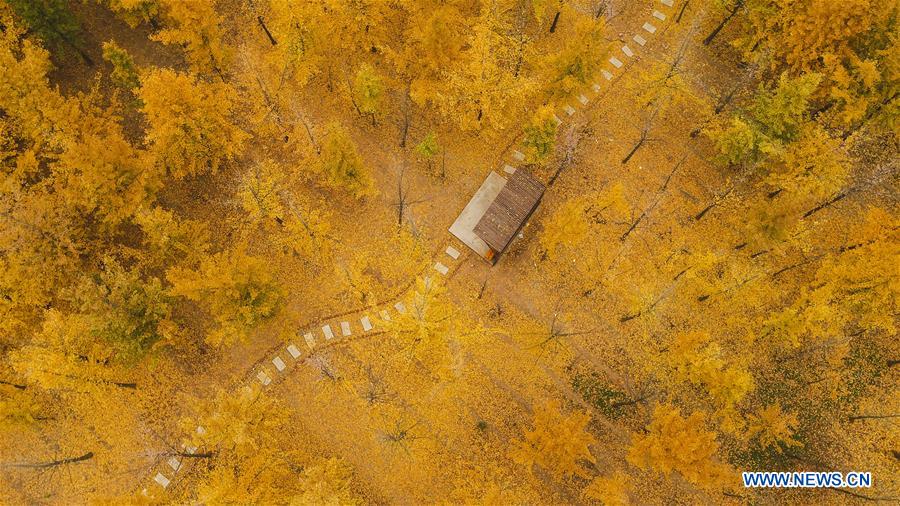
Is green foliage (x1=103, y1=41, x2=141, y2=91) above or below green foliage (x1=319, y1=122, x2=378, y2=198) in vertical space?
below

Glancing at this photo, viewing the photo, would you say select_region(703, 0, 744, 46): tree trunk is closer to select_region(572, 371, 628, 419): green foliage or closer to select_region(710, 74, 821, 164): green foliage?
select_region(710, 74, 821, 164): green foliage

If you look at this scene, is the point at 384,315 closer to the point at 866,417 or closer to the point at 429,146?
the point at 429,146

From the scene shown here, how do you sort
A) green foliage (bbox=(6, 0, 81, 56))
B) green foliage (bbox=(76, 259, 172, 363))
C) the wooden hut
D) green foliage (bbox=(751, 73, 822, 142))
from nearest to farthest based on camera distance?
1. green foliage (bbox=(76, 259, 172, 363))
2. green foliage (bbox=(751, 73, 822, 142))
3. green foliage (bbox=(6, 0, 81, 56))
4. the wooden hut

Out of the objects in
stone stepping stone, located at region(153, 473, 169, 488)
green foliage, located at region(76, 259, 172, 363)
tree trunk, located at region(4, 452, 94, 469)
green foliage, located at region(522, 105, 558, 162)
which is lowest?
tree trunk, located at region(4, 452, 94, 469)

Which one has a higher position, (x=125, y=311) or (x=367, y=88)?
(x=367, y=88)

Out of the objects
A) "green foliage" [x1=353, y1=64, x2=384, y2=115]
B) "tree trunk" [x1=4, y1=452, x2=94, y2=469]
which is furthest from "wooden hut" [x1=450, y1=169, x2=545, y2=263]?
"tree trunk" [x1=4, y1=452, x2=94, y2=469]

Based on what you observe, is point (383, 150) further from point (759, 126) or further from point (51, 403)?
point (51, 403)

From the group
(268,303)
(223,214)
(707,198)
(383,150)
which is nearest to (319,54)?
(383,150)

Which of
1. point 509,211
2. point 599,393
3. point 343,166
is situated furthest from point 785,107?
point 343,166
